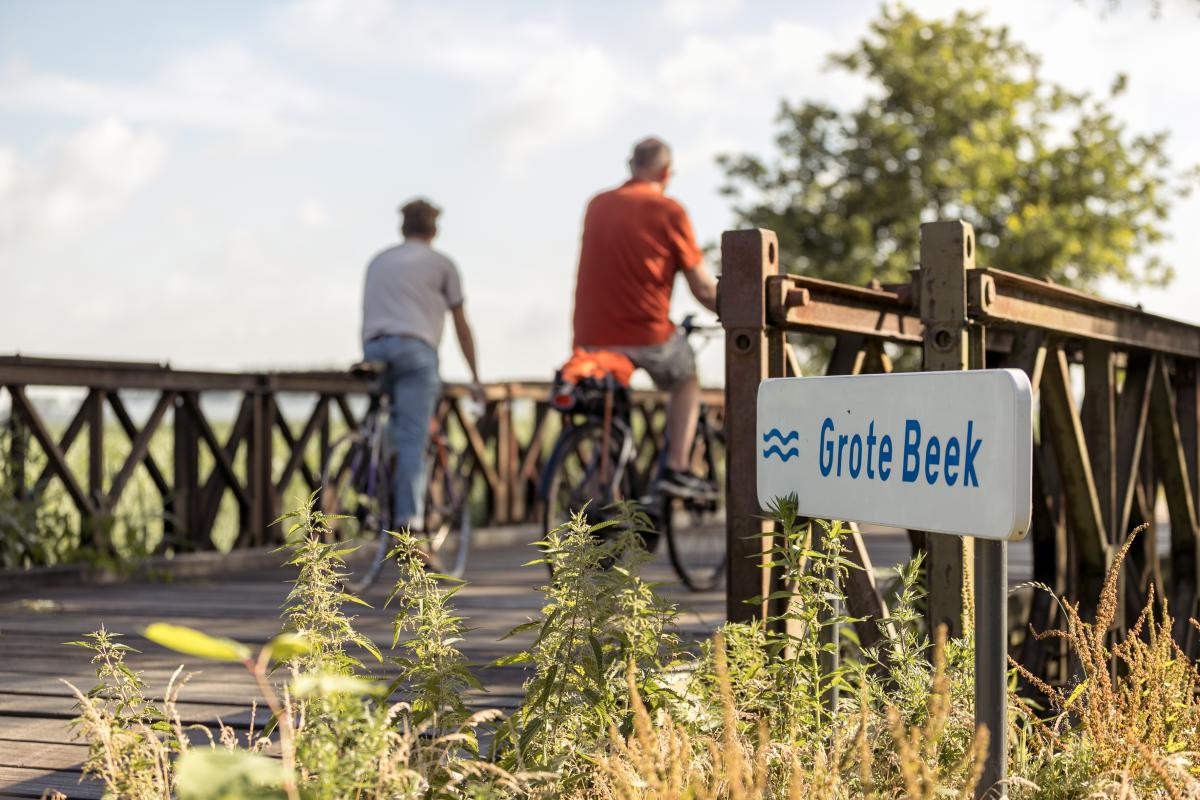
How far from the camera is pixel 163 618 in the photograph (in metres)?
5.75

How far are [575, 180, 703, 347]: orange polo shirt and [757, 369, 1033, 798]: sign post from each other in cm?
305

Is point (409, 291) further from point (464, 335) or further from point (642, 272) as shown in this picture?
point (642, 272)

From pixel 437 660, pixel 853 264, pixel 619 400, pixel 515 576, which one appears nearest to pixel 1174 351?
pixel 619 400

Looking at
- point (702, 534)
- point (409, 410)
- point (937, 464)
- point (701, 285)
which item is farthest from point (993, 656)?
point (409, 410)

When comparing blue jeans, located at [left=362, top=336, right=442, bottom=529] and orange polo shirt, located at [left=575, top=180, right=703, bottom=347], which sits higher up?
orange polo shirt, located at [left=575, top=180, right=703, bottom=347]

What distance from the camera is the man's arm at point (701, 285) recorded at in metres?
5.48

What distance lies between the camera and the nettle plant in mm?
2188

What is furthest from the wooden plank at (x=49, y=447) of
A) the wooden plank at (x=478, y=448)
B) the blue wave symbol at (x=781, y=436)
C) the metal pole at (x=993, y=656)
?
the metal pole at (x=993, y=656)

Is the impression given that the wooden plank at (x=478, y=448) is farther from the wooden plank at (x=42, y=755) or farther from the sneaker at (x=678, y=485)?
the wooden plank at (x=42, y=755)

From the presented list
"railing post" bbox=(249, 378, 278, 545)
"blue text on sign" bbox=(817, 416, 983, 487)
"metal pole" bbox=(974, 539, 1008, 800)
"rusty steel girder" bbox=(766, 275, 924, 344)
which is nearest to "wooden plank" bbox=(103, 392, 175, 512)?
"railing post" bbox=(249, 378, 278, 545)

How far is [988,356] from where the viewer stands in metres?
5.76

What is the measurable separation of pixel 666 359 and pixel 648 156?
828mm

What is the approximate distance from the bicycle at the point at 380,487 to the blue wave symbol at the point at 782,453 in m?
3.61

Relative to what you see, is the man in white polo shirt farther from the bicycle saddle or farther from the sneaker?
the sneaker
